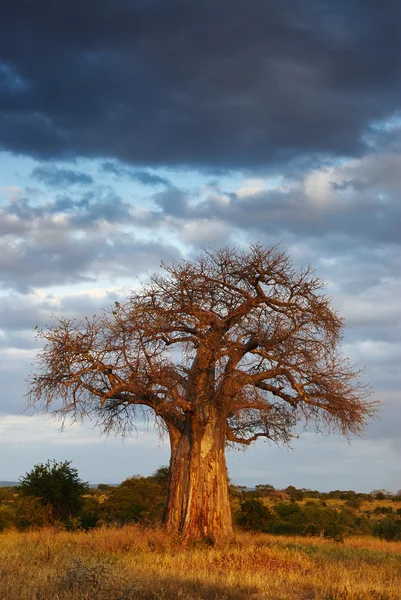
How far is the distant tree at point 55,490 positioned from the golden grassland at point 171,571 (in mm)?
6433

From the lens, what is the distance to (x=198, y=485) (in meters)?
19.0

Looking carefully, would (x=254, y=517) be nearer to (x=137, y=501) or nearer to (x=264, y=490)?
(x=137, y=501)

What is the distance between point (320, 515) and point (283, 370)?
63.2 ft

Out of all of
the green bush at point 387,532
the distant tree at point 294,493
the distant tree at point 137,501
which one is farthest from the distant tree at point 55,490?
the distant tree at point 294,493

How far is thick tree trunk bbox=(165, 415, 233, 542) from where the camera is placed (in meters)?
18.8

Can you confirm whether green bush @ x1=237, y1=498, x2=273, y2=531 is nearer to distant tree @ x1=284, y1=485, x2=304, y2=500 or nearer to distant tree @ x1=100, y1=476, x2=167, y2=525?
distant tree @ x1=100, y1=476, x2=167, y2=525

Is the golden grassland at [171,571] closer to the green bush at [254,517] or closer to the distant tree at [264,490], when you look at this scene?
the green bush at [254,517]

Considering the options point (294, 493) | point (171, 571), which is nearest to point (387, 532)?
point (171, 571)

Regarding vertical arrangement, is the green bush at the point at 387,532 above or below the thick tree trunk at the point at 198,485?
below

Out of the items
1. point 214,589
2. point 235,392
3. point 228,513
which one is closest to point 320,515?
point 228,513

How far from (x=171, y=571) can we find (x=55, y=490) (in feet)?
45.6

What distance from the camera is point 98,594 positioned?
389 inches

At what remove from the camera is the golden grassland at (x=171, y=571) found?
10414 millimetres

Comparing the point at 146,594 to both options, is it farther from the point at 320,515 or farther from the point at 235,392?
the point at 320,515
